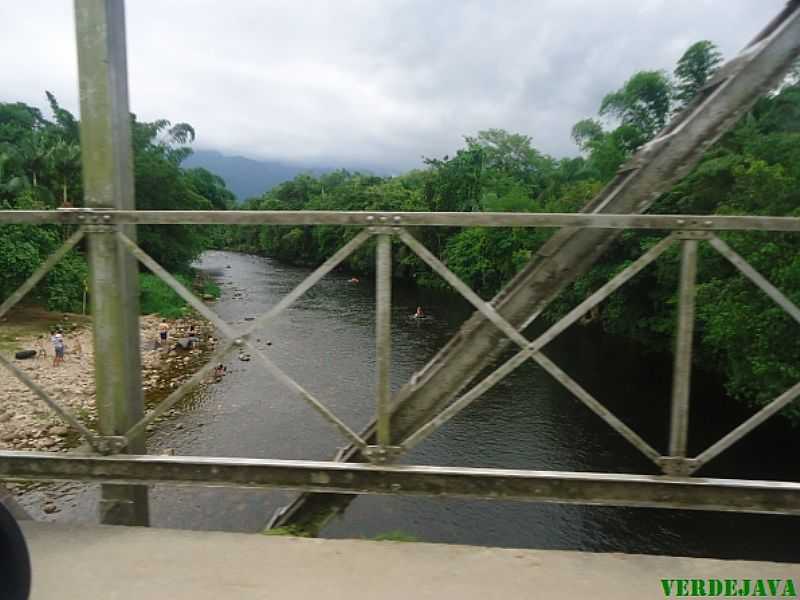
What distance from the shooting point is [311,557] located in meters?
2.25

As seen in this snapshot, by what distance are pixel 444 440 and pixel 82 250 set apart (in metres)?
23.5

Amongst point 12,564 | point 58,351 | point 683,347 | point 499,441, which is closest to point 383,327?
point 683,347

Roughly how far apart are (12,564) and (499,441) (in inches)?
507

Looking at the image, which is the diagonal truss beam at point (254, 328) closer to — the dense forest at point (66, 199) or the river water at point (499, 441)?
the river water at point (499, 441)

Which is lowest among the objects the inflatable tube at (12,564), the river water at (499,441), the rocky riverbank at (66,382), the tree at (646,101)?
the river water at (499,441)

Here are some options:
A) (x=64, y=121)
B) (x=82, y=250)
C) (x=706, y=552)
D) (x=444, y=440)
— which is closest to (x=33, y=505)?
(x=444, y=440)

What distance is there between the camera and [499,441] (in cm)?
1395

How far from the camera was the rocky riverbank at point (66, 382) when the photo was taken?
13.5 metres

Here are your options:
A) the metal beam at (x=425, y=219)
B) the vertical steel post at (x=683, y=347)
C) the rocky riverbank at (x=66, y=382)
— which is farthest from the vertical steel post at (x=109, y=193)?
the rocky riverbank at (x=66, y=382)

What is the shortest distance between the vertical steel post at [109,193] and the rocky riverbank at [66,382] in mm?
8394

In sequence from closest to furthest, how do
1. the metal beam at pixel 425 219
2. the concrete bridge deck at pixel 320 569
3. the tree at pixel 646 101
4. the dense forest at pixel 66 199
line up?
the concrete bridge deck at pixel 320 569, the metal beam at pixel 425 219, the dense forest at pixel 66 199, the tree at pixel 646 101

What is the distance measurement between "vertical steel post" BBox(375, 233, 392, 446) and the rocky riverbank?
9.00 meters

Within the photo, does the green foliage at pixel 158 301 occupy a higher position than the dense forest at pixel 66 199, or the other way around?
the dense forest at pixel 66 199

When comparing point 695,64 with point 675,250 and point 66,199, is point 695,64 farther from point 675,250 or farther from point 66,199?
point 66,199
